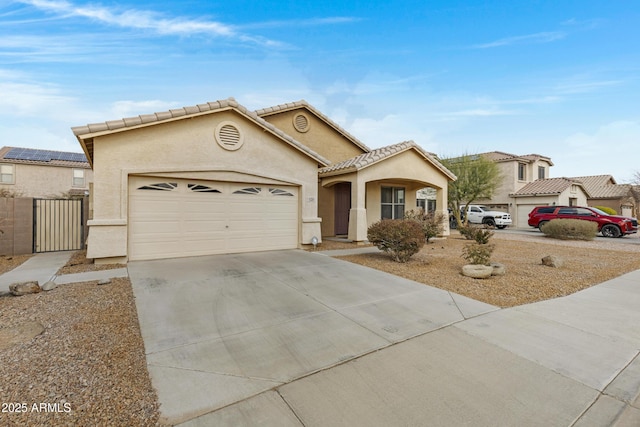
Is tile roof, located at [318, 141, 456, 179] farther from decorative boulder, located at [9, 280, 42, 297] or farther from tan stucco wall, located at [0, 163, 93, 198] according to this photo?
tan stucco wall, located at [0, 163, 93, 198]

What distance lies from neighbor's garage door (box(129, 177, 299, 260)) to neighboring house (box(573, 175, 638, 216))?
37.4 metres

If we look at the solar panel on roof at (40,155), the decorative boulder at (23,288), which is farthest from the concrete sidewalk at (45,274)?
the solar panel on roof at (40,155)

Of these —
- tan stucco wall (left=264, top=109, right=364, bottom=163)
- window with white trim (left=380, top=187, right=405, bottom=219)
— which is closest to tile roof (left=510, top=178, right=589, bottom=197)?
window with white trim (left=380, top=187, right=405, bottom=219)

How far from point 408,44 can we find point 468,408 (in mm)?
15277

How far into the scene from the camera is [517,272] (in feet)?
26.4

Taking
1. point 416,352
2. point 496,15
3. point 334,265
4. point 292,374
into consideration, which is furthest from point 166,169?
point 496,15

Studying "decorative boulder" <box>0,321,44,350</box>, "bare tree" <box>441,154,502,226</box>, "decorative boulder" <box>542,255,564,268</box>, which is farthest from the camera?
"bare tree" <box>441,154,502,226</box>

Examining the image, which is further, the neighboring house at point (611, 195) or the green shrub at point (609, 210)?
the neighboring house at point (611, 195)

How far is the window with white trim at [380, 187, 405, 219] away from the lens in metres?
16.0

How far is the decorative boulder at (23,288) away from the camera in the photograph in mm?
5496

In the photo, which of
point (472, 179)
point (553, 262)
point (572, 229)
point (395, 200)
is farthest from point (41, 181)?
point (572, 229)

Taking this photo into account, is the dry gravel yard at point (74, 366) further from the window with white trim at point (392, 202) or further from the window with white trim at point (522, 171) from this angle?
the window with white trim at point (522, 171)

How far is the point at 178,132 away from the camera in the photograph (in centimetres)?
887

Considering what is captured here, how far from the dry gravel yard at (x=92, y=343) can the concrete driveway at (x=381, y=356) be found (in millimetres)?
242
